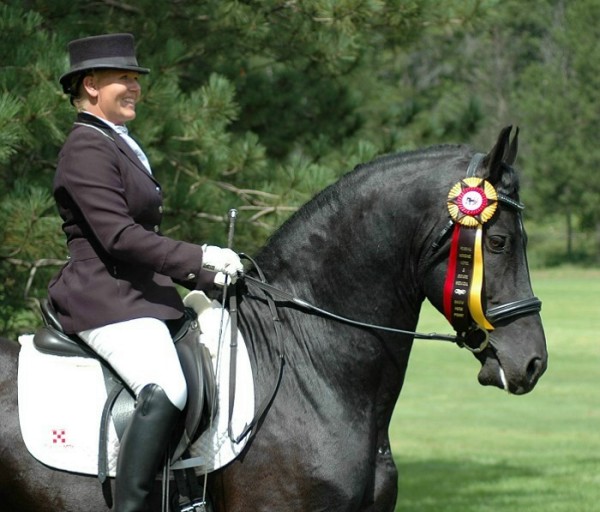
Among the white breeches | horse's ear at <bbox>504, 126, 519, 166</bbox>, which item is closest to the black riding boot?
the white breeches

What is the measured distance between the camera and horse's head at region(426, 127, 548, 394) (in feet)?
13.8

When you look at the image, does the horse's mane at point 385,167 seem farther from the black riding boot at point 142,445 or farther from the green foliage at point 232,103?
the green foliage at point 232,103

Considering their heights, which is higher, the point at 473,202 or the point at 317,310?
the point at 473,202

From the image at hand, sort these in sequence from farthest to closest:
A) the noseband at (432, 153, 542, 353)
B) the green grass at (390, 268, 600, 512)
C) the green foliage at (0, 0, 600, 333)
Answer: the green grass at (390, 268, 600, 512) < the green foliage at (0, 0, 600, 333) < the noseband at (432, 153, 542, 353)

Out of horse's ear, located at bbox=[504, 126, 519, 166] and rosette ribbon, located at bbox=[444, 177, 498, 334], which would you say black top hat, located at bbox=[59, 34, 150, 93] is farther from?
horse's ear, located at bbox=[504, 126, 519, 166]

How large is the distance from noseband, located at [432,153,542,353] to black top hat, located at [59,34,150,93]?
1320 millimetres

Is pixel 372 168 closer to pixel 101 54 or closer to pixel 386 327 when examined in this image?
pixel 386 327

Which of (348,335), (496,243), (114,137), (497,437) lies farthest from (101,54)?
(497,437)

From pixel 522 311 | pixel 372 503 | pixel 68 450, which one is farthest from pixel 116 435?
pixel 522 311

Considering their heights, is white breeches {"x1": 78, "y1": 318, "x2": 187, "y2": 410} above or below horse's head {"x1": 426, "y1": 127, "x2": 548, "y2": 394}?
below

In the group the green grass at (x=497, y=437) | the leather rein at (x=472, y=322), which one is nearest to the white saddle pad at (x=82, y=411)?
the leather rein at (x=472, y=322)

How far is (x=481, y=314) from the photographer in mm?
4250

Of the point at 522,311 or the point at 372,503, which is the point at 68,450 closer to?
the point at 372,503

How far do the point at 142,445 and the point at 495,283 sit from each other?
1.40 meters
